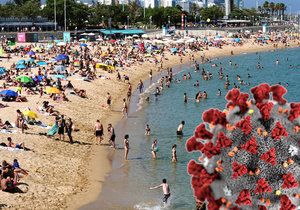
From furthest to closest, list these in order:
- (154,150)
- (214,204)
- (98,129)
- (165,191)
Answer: (98,129) → (154,150) → (165,191) → (214,204)

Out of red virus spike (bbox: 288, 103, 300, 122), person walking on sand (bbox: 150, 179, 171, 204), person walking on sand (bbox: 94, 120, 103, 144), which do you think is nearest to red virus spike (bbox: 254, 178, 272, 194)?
red virus spike (bbox: 288, 103, 300, 122)

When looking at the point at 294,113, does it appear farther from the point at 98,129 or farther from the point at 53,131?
the point at 53,131

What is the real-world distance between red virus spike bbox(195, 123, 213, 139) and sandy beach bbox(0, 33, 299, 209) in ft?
30.1

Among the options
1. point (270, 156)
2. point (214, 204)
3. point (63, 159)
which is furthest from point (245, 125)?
point (63, 159)

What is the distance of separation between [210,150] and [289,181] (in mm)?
1311

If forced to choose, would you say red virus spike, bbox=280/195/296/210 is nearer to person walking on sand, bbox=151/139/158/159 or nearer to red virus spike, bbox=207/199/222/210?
red virus spike, bbox=207/199/222/210

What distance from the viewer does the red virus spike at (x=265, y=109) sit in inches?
308

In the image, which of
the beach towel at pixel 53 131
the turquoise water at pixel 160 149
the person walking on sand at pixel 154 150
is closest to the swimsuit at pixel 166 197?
the turquoise water at pixel 160 149

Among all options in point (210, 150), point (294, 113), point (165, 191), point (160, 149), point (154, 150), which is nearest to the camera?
point (210, 150)

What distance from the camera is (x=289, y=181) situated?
789 centimetres

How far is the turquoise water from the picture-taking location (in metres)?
17.6

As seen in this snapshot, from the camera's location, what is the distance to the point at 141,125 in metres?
30.8

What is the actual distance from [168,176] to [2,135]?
7.36 meters

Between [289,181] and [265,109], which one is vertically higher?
[265,109]
